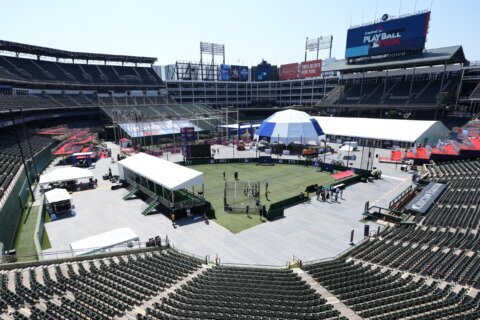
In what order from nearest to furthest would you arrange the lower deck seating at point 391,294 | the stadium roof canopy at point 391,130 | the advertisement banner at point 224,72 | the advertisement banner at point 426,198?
the lower deck seating at point 391,294, the advertisement banner at point 426,198, the stadium roof canopy at point 391,130, the advertisement banner at point 224,72

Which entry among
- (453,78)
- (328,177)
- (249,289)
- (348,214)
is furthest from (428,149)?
(249,289)

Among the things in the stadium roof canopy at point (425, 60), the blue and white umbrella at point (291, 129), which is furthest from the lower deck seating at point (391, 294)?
the stadium roof canopy at point (425, 60)

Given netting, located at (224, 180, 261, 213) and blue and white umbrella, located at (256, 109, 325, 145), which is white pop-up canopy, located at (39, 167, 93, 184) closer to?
netting, located at (224, 180, 261, 213)

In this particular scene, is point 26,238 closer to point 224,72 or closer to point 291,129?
point 291,129

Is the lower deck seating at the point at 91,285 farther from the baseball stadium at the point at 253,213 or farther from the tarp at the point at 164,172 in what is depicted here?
the tarp at the point at 164,172

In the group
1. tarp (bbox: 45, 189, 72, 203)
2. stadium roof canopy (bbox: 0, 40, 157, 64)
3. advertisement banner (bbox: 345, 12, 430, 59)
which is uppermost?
advertisement banner (bbox: 345, 12, 430, 59)

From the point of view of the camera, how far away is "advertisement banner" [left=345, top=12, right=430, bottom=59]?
229ft

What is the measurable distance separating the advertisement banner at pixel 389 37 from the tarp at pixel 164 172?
7254cm

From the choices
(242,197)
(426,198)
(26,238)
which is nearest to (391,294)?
(426,198)

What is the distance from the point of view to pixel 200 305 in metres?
13.9

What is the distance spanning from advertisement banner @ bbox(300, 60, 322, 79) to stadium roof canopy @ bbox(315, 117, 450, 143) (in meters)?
47.8

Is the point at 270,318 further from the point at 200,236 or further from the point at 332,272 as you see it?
the point at 200,236

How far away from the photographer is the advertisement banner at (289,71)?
121 meters

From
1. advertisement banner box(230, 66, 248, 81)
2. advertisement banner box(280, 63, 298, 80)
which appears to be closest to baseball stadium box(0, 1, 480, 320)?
advertisement banner box(280, 63, 298, 80)
